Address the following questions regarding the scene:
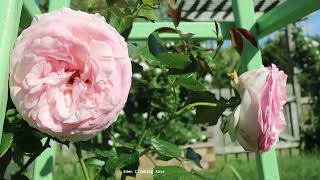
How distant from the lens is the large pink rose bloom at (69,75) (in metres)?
0.50

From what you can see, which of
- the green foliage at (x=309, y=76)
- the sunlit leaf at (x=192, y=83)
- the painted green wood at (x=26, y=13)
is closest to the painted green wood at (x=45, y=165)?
the painted green wood at (x=26, y=13)

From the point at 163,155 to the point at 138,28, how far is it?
43cm

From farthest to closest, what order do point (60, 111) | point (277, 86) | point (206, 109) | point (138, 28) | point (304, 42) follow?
point (304, 42) → point (138, 28) → point (206, 109) → point (277, 86) → point (60, 111)

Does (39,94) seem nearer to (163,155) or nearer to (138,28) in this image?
(163,155)

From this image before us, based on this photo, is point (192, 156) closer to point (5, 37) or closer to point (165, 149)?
point (165, 149)

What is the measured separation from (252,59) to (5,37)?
2.15ft

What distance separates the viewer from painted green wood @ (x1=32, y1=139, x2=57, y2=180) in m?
0.95

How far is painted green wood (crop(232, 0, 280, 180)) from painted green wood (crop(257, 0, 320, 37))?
3cm

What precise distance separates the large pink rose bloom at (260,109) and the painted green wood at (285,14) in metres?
0.28

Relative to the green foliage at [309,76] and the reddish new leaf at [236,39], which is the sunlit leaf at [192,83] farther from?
the green foliage at [309,76]

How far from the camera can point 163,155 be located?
71cm

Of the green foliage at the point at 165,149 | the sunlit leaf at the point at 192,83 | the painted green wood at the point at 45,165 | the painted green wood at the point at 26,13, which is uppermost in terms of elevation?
the painted green wood at the point at 26,13

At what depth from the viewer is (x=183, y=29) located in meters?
1.10

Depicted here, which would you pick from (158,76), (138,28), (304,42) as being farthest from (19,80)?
(304,42)
